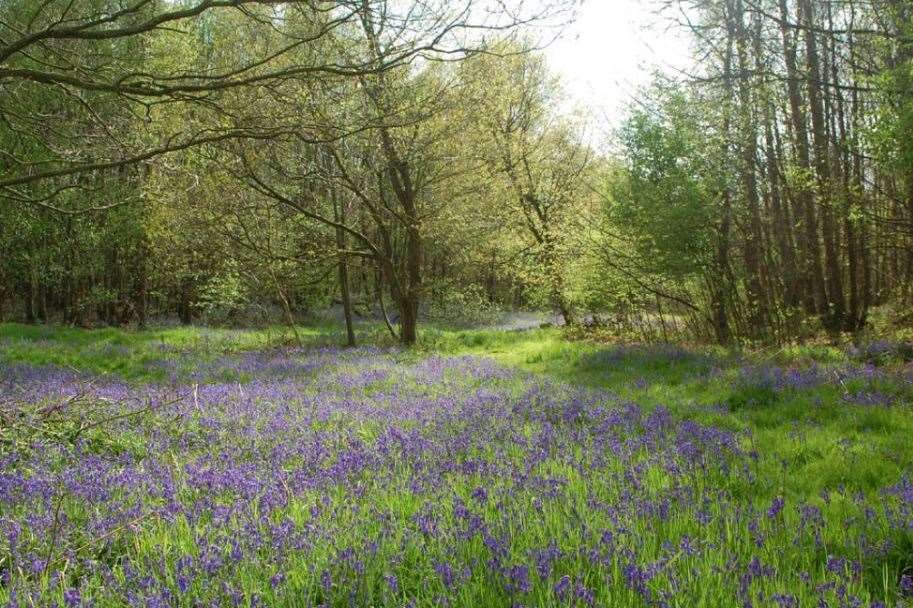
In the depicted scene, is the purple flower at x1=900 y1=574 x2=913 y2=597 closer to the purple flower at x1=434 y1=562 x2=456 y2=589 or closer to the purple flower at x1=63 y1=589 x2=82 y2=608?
the purple flower at x1=434 y1=562 x2=456 y2=589

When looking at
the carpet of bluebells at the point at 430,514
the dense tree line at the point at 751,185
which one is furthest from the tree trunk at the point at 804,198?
the carpet of bluebells at the point at 430,514

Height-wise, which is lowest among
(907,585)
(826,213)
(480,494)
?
(907,585)

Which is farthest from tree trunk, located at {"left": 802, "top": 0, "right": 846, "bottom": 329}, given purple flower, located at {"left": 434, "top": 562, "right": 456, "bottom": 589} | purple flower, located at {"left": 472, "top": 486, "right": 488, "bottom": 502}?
purple flower, located at {"left": 434, "top": 562, "right": 456, "bottom": 589}

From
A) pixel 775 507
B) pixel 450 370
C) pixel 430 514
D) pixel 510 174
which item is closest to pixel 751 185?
pixel 450 370

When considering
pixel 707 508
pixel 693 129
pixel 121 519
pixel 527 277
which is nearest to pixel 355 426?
pixel 121 519

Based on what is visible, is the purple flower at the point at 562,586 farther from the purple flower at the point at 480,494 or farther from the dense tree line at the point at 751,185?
the dense tree line at the point at 751,185

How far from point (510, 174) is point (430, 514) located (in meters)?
22.7

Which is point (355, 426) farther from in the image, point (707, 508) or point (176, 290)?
point (176, 290)

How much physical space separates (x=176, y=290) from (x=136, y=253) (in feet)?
16.0

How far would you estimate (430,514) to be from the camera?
3.65 metres

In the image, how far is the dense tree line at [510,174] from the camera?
29.9ft

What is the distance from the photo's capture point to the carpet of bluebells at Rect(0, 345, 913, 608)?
284 centimetres

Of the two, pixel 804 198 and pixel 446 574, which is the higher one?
pixel 804 198

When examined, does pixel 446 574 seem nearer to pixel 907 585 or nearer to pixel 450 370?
pixel 907 585
